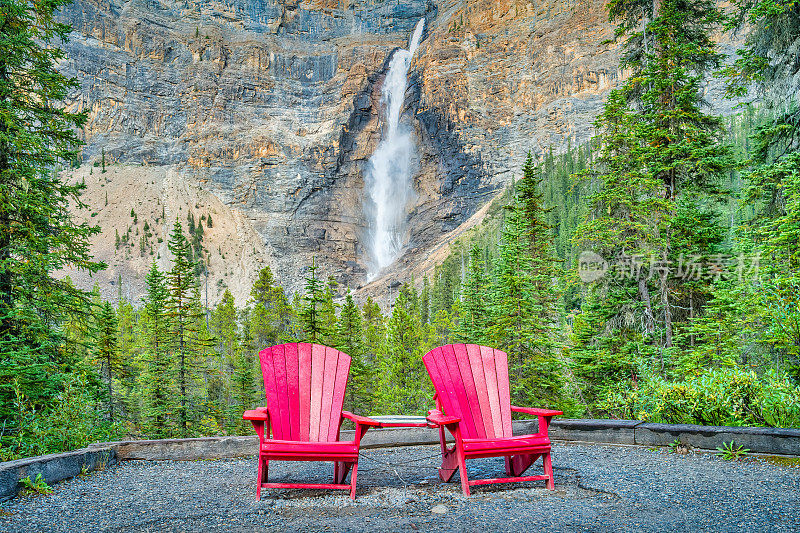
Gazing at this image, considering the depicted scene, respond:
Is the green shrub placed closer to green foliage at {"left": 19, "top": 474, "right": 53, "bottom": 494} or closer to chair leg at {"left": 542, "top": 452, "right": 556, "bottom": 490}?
chair leg at {"left": 542, "top": 452, "right": 556, "bottom": 490}

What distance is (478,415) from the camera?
338 centimetres

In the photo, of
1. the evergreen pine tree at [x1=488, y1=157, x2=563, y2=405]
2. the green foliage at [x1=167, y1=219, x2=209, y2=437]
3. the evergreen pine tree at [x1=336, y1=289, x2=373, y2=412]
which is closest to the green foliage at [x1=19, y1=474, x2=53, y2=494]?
the evergreen pine tree at [x1=488, y1=157, x2=563, y2=405]

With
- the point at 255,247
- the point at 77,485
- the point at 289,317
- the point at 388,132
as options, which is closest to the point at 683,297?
the point at 77,485

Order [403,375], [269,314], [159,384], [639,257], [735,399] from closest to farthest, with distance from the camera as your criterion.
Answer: [735,399]
[639,257]
[159,384]
[403,375]
[269,314]

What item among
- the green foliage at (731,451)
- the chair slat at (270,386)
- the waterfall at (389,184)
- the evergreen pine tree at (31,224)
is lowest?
the green foliage at (731,451)

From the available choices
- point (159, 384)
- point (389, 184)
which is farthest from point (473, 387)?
point (389, 184)

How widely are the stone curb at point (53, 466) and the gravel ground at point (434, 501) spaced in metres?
0.08

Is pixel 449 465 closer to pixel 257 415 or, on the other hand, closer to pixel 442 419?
pixel 442 419

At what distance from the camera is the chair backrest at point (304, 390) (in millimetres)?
3277

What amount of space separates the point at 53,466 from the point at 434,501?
2628mm

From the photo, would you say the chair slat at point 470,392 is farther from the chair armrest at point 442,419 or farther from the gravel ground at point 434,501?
the gravel ground at point 434,501

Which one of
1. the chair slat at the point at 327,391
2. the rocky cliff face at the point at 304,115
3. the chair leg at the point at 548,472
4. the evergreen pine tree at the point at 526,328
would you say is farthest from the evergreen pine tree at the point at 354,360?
the rocky cliff face at the point at 304,115

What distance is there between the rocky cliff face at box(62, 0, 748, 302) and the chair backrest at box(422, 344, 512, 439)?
53.8m

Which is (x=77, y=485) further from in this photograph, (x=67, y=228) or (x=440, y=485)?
(x=67, y=228)
